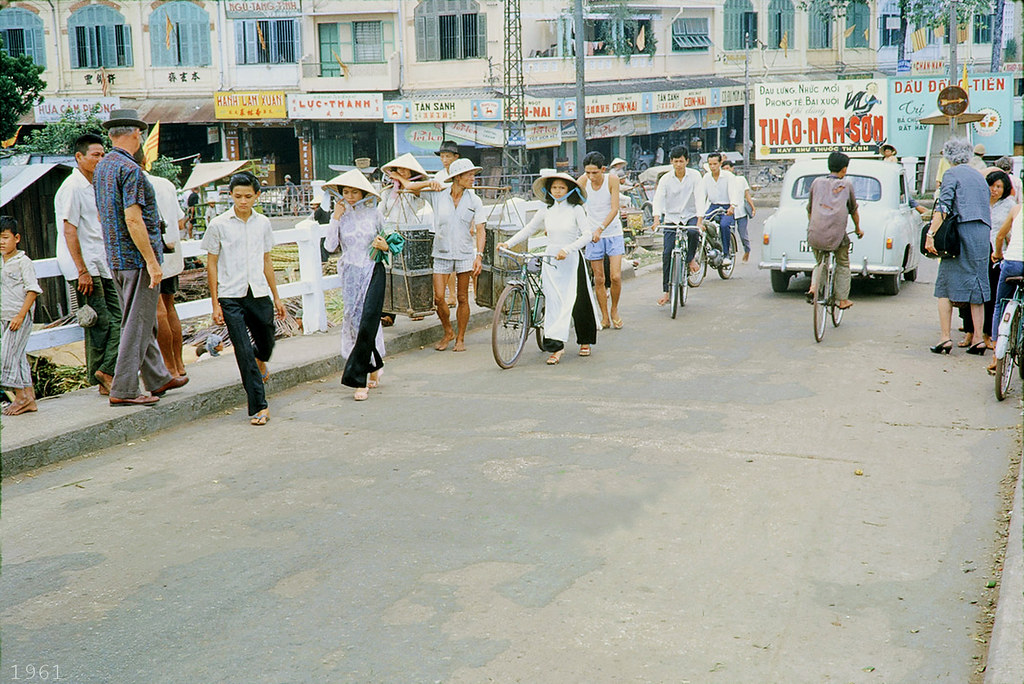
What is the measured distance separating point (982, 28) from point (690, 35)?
12963mm

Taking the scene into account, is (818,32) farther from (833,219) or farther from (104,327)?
(104,327)

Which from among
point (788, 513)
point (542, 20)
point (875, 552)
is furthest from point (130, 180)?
point (542, 20)

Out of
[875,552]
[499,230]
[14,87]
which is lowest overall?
[875,552]

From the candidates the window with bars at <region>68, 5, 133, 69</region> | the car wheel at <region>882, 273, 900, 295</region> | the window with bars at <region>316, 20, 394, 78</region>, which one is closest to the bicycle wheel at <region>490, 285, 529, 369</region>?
the car wheel at <region>882, 273, 900, 295</region>

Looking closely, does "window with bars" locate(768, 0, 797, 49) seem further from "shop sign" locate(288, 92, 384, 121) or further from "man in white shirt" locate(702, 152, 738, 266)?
"man in white shirt" locate(702, 152, 738, 266)

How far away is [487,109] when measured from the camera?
3519cm

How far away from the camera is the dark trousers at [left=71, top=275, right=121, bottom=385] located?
7.99 m

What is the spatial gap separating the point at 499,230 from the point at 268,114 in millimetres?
27880

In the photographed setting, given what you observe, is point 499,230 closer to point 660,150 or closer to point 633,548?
point 633,548

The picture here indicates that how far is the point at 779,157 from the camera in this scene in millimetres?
28578

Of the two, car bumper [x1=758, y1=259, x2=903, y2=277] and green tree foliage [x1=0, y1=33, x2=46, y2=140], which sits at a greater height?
green tree foliage [x1=0, y1=33, x2=46, y2=140]

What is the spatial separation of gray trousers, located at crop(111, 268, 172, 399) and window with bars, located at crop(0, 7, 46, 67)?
112ft

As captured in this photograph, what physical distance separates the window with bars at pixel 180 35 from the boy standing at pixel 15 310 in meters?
33.1

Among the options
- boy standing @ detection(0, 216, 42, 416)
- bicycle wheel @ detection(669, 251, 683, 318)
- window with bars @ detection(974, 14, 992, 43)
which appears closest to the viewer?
boy standing @ detection(0, 216, 42, 416)
